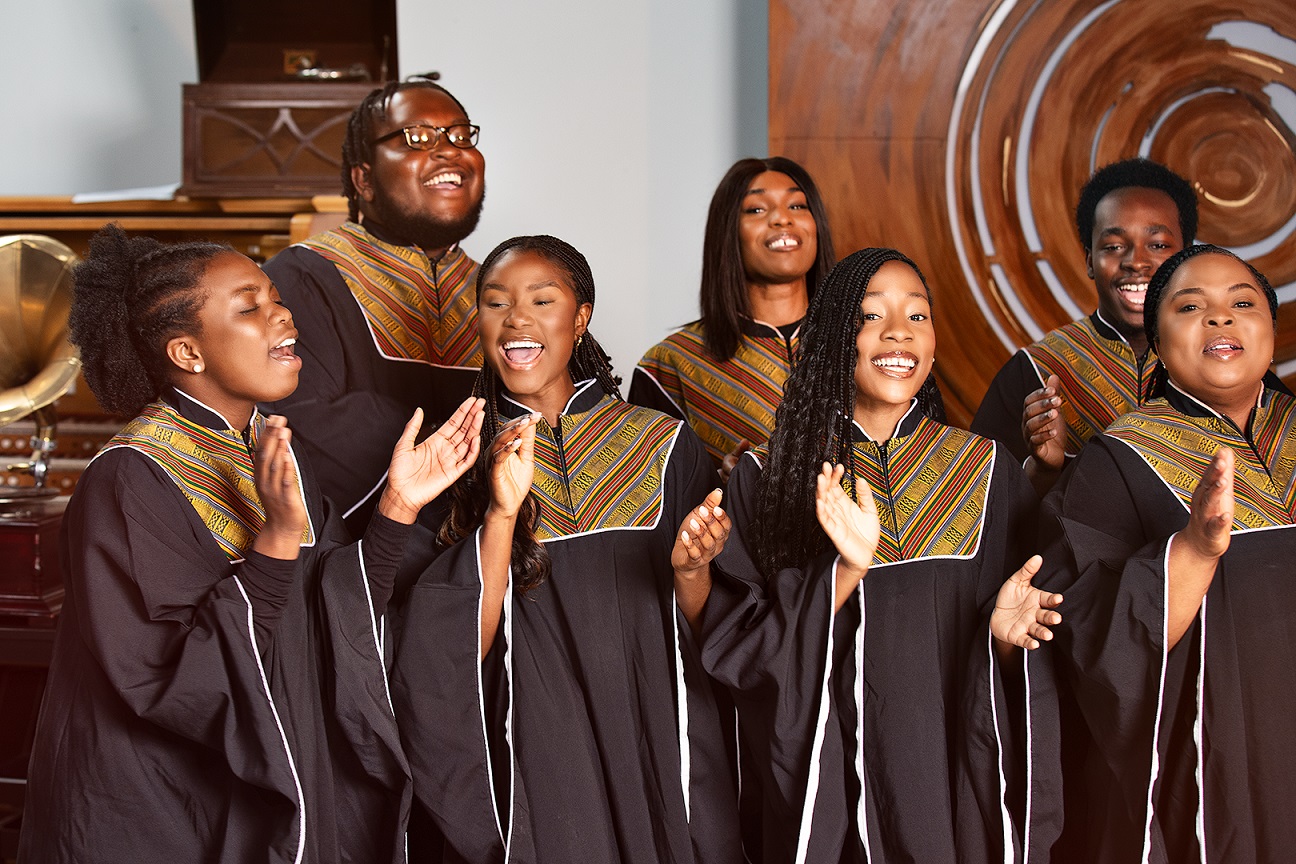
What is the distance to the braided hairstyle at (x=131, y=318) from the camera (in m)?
2.43

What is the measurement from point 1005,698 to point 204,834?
1.54m

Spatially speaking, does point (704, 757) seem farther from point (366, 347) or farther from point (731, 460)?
point (366, 347)

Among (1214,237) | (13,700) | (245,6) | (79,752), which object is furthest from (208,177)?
(1214,237)

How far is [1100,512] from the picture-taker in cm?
241

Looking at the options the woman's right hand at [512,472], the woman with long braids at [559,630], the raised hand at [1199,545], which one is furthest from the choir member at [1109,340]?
the woman's right hand at [512,472]

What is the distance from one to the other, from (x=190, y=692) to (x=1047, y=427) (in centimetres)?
185

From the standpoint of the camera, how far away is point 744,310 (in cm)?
327

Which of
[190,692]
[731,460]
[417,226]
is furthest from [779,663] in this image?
[417,226]

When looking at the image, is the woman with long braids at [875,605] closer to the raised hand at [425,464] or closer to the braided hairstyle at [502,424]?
the braided hairstyle at [502,424]

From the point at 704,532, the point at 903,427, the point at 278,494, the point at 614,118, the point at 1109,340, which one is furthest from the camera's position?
the point at 614,118

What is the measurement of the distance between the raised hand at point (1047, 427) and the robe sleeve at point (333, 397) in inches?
59.7

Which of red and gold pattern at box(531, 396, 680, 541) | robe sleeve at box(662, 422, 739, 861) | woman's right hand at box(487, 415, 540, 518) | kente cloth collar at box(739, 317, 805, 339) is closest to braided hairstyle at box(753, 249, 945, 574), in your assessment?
robe sleeve at box(662, 422, 739, 861)

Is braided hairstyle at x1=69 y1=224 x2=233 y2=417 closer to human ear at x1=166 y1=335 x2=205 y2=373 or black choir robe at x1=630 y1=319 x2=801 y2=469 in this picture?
human ear at x1=166 y1=335 x2=205 y2=373

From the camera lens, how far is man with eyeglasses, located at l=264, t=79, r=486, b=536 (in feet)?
9.96
